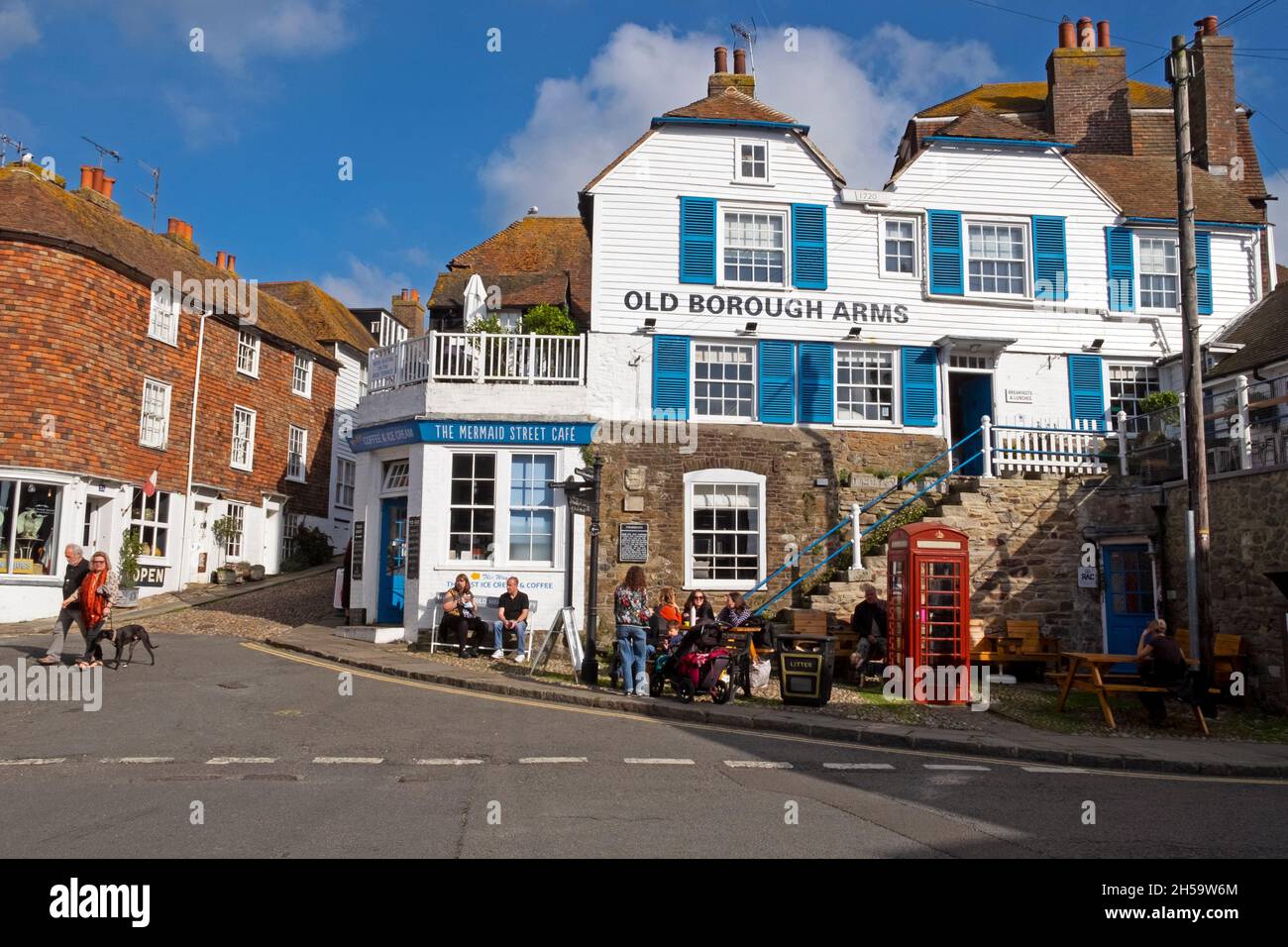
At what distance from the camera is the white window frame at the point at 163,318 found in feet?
85.7

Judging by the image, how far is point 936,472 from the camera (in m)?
20.0

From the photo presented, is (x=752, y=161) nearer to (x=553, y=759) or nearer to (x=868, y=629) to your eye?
(x=868, y=629)

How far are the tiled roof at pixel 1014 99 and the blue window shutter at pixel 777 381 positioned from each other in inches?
484

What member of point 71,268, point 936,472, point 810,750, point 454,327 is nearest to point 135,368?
point 71,268

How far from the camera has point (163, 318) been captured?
26.6 meters

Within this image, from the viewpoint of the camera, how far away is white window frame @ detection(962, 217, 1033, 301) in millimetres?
21141

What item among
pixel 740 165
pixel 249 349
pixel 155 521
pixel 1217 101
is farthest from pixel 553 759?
pixel 249 349

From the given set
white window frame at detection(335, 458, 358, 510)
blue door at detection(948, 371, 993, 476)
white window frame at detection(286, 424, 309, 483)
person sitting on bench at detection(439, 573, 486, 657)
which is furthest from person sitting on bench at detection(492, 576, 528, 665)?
white window frame at detection(335, 458, 358, 510)

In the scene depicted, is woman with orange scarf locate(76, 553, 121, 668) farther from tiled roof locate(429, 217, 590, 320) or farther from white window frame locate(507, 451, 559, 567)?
tiled roof locate(429, 217, 590, 320)

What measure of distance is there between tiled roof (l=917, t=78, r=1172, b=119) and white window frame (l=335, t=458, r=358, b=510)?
74.0ft

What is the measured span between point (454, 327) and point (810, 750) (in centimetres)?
1963

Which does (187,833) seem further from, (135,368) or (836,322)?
(135,368)

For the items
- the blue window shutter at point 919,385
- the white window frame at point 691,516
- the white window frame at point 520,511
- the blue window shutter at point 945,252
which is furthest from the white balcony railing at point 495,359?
the blue window shutter at point 945,252

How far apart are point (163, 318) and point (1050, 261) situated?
22127 mm
